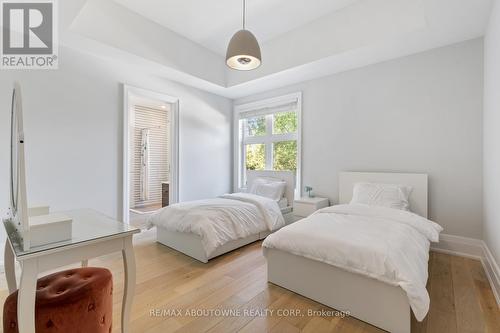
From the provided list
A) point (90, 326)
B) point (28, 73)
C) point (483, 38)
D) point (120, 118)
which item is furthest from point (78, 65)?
point (483, 38)

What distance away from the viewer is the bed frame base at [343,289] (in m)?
1.49

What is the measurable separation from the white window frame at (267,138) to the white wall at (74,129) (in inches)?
62.7

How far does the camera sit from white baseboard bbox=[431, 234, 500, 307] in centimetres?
219

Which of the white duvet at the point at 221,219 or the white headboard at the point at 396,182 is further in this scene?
the white headboard at the point at 396,182

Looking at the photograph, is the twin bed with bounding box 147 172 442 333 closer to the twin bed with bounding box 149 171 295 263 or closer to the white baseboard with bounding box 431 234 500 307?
the twin bed with bounding box 149 171 295 263

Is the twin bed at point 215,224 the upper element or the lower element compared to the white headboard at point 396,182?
lower

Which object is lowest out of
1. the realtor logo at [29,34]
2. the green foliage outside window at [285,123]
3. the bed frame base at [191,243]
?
the bed frame base at [191,243]

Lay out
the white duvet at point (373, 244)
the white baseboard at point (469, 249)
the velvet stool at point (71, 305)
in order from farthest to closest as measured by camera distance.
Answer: the white baseboard at point (469, 249), the white duvet at point (373, 244), the velvet stool at point (71, 305)

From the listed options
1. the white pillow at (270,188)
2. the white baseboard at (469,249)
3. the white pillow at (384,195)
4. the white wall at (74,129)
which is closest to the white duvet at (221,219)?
the white pillow at (270,188)

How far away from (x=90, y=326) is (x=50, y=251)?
51 cm

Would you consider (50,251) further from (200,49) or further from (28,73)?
(200,49)

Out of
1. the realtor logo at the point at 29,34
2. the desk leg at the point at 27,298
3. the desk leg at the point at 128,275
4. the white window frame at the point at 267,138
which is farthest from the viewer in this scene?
the white window frame at the point at 267,138

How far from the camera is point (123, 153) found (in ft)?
11.0

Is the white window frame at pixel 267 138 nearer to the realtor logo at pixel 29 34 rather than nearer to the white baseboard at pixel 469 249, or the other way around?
the white baseboard at pixel 469 249
